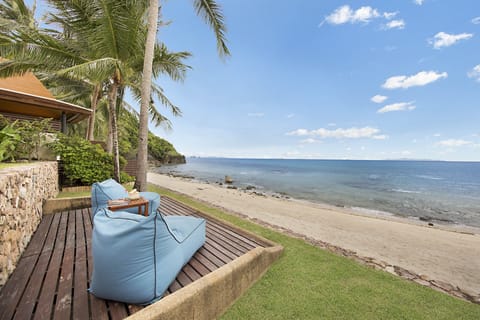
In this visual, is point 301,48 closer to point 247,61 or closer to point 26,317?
point 247,61

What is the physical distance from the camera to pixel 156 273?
5.03 feet

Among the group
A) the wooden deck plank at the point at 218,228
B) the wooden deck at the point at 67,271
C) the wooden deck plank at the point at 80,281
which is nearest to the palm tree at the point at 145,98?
the wooden deck plank at the point at 218,228

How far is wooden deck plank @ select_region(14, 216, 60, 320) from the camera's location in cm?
135

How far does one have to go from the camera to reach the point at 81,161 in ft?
22.4

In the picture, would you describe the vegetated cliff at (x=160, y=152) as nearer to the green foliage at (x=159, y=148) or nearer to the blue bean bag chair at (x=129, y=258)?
the green foliage at (x=159, y=148)

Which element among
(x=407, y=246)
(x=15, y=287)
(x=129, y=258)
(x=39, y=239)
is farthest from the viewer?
(x=407, y=246)

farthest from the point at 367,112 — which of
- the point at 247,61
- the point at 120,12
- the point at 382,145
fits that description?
the point at 120,12

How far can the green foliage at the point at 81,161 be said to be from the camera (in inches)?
258

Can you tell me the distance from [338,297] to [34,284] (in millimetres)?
3254

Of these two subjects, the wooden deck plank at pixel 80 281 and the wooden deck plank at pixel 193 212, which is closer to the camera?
the wooden deck plank at pixel 80 281

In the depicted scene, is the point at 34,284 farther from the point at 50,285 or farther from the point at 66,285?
the point at 66,285

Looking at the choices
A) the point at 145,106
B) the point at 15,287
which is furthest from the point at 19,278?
the point at 145,106

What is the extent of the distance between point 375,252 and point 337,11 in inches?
598

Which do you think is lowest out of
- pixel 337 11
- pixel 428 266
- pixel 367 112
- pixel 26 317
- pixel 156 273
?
pixel 428 266
